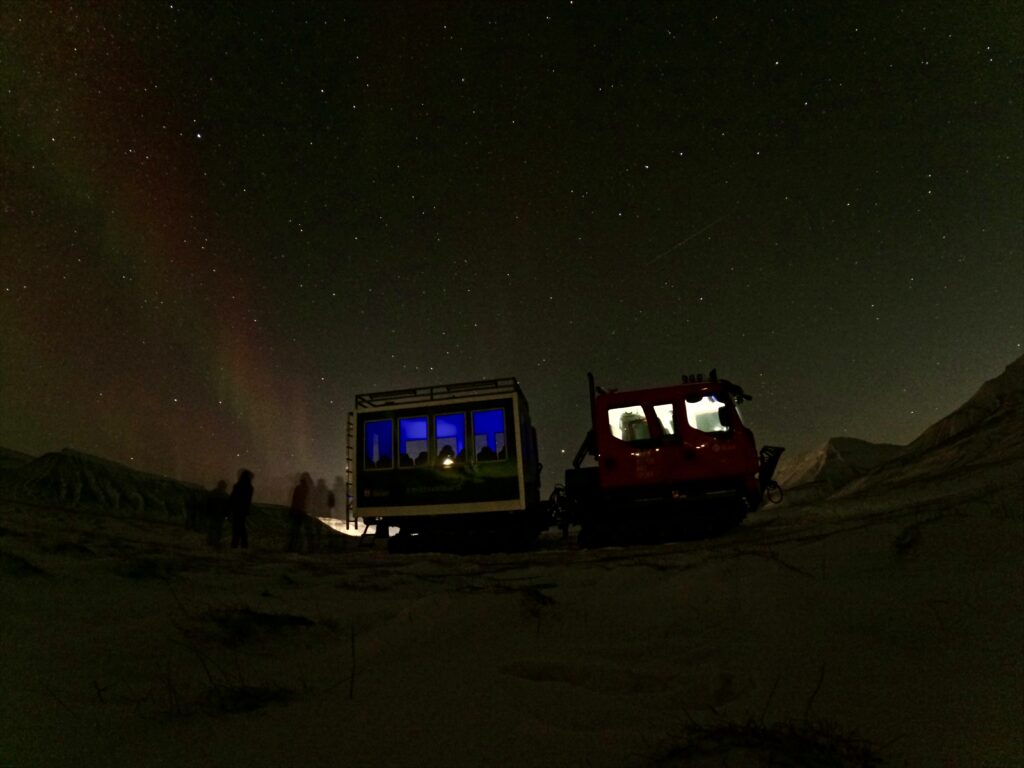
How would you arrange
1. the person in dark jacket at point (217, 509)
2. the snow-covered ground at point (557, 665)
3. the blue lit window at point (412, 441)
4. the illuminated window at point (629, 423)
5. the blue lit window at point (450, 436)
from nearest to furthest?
1. the snow-covered ground at point (557, 665)
2. the illuminated window at point (629, 423)
3. the blue lit window at point (450, 436)
4. the blue lit window at point (412, 441)
5. the person in dark jacket at point (217, 509)

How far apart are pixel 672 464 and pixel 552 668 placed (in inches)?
309

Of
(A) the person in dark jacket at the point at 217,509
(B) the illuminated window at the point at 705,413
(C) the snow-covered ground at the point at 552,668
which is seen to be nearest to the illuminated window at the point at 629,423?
(B) the illuminated window at the point at 705,413

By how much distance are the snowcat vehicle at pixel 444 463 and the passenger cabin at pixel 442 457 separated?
0.02 metres

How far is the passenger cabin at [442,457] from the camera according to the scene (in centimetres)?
1162

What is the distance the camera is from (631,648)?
2729 millimetres

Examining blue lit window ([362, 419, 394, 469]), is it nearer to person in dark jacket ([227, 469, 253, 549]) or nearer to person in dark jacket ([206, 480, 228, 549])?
person in dark jacket ([227, 469, 253, 549])

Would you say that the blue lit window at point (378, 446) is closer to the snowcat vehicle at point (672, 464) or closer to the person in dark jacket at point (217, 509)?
the person in dark jacket at point (217, 509)

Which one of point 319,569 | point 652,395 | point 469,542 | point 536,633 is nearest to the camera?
point 536,633

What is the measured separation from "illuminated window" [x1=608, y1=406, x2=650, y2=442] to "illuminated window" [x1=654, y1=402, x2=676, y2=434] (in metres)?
0.27

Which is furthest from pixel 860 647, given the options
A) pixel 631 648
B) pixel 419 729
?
pixel 419 729

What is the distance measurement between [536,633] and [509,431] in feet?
28.7

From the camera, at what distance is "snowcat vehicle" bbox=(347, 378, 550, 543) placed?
1162 centimetres

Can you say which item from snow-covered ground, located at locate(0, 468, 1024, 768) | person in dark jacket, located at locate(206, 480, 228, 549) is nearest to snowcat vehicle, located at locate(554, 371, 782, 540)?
snow-covered ground, located at locate(0, 468, 1024, 768)

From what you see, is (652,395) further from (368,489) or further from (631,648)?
(631,648)
